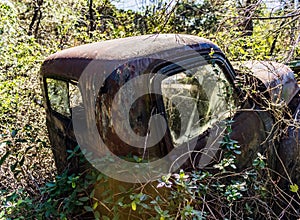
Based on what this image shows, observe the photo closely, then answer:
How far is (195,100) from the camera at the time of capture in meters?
2.33

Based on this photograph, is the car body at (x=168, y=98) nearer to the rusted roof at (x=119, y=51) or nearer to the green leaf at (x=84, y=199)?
the rusted roof at (x=119, y=51)

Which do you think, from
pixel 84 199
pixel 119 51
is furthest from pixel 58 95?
pixel 84 199

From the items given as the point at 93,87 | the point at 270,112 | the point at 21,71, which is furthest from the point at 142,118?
the point at 21,71

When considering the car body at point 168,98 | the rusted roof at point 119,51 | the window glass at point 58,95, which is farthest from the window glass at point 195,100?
the window glass at point 58,95

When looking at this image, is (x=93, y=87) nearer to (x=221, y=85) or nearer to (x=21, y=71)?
(x=221, y=85)

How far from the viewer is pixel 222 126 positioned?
2.39 m

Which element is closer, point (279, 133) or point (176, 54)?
point (176, 54)

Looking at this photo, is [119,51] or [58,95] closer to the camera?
[119,51]

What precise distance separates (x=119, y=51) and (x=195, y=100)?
0.67 meters

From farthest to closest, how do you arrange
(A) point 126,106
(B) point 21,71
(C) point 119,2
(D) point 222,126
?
(C) point 119,2 → (B) point 21,71 → (D) point 222,126 → (A) point 126,106

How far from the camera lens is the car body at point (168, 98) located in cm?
195

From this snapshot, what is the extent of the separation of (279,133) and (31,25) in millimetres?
6193

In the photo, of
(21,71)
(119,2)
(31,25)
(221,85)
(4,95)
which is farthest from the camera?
(119,2)

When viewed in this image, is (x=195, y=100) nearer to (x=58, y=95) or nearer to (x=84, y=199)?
(x=84, y=199)
